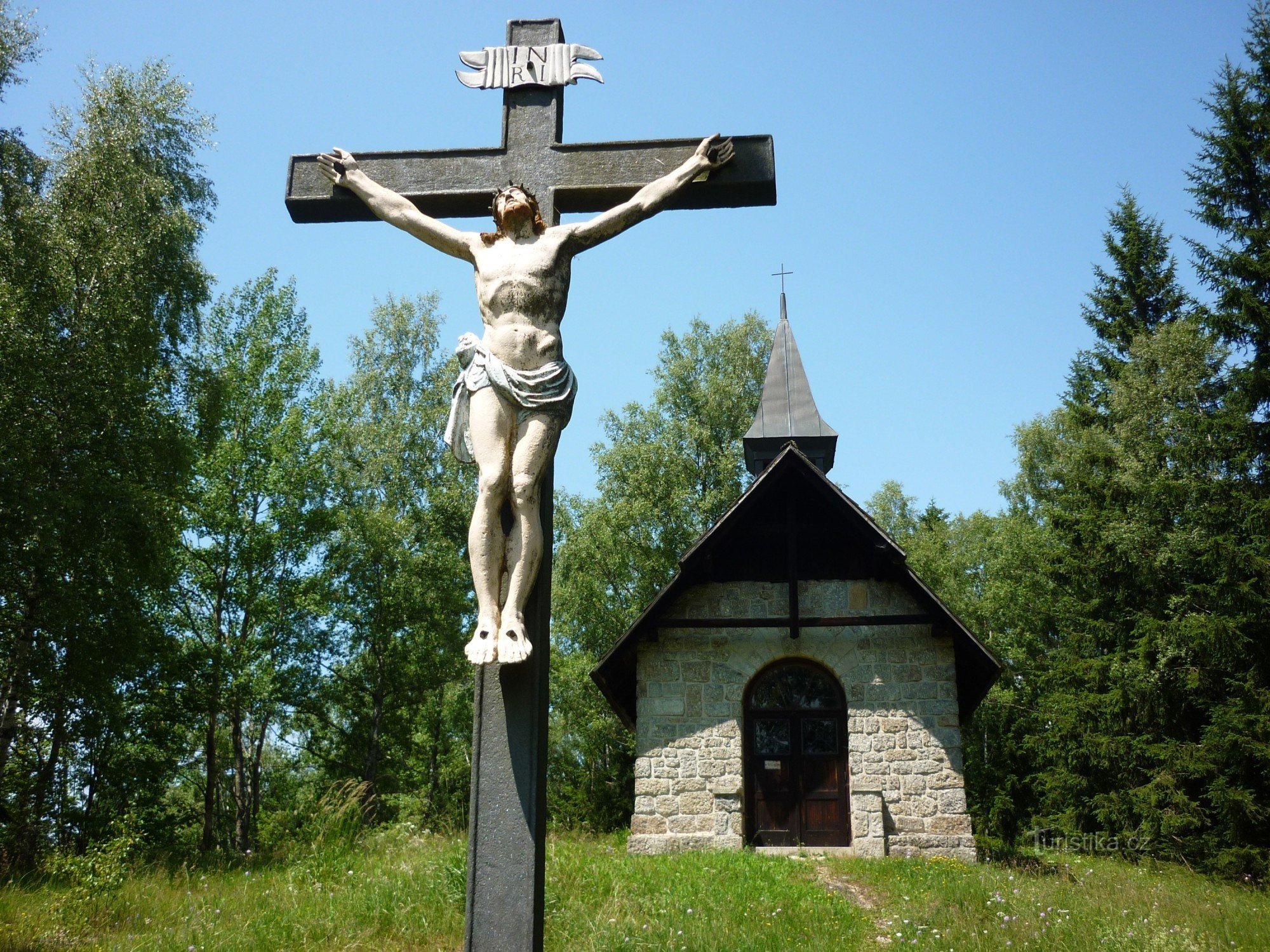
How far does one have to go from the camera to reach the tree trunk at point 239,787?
19344 mm

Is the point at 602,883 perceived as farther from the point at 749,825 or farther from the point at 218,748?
the point at 218,748

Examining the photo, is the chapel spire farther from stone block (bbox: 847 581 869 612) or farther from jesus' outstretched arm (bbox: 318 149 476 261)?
jesus' outstretched arm (bbox: 318 149 476 261)

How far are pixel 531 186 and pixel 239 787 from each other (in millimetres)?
19320

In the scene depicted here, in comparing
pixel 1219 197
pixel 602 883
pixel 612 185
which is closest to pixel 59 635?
pixel 602 883

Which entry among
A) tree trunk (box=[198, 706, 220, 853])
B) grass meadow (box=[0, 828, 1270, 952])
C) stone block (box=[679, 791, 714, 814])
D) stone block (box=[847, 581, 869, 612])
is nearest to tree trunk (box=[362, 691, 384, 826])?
tree trunk (box=[198, 706, 220, 853])

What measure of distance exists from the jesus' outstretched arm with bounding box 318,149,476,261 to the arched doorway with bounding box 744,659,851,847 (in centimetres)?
1035

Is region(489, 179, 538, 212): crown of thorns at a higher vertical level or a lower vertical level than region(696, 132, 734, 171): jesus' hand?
lower

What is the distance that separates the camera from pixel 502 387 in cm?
327

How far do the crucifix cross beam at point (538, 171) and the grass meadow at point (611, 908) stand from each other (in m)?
3.63

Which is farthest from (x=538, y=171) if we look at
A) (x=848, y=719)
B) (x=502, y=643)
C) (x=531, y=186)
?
(x=848, y=719)

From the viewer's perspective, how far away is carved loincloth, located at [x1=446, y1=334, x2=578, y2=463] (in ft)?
10.8

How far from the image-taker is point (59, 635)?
40.6 feet

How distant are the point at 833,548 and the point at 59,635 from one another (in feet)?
32.4

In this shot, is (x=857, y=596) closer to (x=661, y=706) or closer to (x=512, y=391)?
(x=661, y=706)
